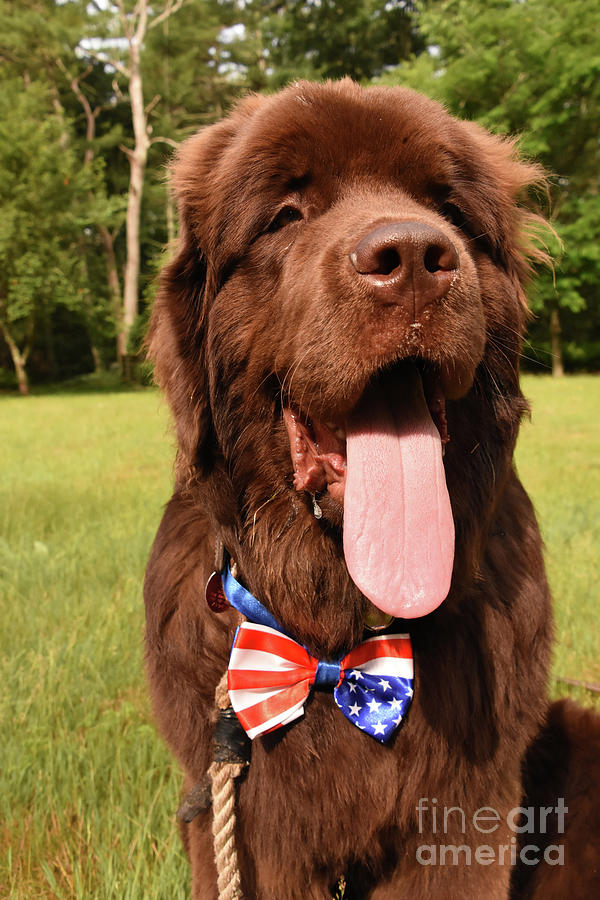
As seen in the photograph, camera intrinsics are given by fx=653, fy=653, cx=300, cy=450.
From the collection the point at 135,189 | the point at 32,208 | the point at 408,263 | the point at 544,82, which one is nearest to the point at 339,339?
the point at 408,263

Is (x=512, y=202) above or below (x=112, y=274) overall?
below

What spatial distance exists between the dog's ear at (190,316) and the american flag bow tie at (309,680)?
0.55 m

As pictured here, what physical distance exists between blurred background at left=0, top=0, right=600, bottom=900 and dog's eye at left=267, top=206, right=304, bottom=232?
52cm

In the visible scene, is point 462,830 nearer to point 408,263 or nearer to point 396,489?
point 396,489

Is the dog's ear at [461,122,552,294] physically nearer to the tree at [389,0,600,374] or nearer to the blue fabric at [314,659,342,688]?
the blue fabric at [314,659,342,688]

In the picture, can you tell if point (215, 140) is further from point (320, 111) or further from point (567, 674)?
point (567, 674)

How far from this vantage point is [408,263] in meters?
1.45

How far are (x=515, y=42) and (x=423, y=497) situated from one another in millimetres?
26831

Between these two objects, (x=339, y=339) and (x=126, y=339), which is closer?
(x=339, y=339)

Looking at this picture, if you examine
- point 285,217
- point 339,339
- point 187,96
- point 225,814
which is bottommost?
point 225,814

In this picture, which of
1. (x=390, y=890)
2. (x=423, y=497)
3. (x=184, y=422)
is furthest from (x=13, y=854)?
(x=423, y=497)

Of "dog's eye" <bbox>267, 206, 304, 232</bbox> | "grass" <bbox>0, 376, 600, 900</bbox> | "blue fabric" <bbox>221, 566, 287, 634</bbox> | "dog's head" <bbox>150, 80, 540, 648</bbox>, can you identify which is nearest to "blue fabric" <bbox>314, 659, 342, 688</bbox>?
"blue fabric" <bbox>221, 566, 287, 634</bbox>

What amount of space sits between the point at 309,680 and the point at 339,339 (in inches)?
34.7

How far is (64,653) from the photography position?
3.00 meters
